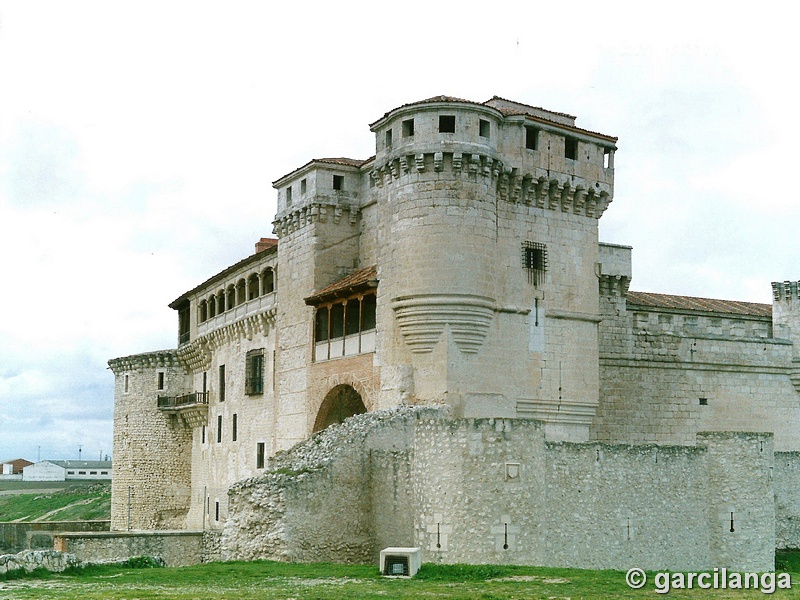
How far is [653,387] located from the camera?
40656mm

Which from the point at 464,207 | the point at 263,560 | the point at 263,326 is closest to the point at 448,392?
the point at 464,207

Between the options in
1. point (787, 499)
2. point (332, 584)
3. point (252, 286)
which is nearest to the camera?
point (332, 584)

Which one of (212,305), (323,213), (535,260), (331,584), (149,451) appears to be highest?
(323,213)

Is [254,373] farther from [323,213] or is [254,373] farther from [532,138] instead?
[532,138]

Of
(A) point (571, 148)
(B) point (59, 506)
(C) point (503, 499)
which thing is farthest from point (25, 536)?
(B) point (59, 506)

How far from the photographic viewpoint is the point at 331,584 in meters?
21.5

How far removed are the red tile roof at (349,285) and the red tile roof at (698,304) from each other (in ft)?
35.7

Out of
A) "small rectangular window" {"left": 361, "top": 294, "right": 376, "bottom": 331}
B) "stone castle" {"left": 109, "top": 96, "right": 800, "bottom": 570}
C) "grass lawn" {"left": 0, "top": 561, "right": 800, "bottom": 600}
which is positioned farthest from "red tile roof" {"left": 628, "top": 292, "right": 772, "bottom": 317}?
"grass lawn" {"left": 0, "top": 561, "right": 800, "bottom": 600}

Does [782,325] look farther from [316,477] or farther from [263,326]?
[316,477]

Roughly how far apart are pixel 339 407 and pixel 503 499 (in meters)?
13.8

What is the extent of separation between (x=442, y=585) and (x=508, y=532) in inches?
160

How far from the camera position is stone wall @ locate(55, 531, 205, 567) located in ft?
118

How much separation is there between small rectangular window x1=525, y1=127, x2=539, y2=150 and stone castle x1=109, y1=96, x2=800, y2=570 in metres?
0.04

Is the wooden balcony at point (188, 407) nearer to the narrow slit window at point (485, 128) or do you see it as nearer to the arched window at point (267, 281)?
the arched window at point (267, 281)
